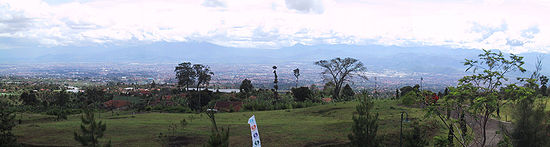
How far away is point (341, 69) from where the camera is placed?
56406mm

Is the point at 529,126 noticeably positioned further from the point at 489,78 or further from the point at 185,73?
the point at 185,73

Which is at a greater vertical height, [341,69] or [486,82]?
[341,69]

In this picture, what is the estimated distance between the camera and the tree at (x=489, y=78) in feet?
44.6

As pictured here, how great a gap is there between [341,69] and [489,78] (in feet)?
140

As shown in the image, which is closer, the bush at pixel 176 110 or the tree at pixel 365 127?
the tree at pixel 365 127

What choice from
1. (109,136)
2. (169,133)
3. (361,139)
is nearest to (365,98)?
(361,139)

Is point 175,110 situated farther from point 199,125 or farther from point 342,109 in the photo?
point 342,109

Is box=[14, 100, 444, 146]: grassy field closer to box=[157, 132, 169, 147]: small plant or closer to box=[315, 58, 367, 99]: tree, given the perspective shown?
box=[157, 132, 169, 147]: small plant

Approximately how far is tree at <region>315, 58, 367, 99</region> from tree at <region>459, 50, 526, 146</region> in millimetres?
41122

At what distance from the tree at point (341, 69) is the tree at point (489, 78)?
41.1m

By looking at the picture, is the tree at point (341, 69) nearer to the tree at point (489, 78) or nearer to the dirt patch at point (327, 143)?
the dirt patch at point (327, 143)

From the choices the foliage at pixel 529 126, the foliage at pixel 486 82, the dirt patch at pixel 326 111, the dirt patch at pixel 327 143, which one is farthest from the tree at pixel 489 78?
the dirt patch at pixel 326 111

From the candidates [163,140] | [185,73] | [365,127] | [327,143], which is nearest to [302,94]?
[185,73]

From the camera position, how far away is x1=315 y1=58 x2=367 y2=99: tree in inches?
2199
